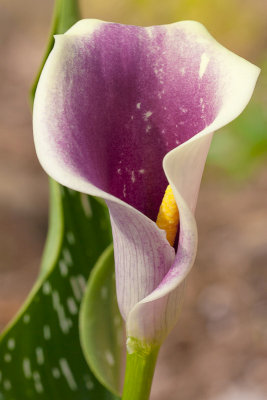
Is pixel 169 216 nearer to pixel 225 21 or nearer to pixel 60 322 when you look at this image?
pixel 60 322

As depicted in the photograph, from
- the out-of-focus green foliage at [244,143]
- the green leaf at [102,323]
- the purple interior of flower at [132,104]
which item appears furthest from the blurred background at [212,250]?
the purple interior of flower at [132,104]

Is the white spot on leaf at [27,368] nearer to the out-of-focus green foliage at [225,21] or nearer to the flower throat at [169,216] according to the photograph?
the flower throat at [169,216]

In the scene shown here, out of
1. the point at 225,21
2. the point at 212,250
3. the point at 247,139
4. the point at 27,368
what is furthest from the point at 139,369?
the point at 225,21

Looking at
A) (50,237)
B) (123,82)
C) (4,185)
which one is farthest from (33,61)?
(123,82)

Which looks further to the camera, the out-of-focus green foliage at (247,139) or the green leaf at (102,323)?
the out-of-focus green foliage at (247,139)

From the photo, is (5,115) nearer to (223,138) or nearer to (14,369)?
(223,138)

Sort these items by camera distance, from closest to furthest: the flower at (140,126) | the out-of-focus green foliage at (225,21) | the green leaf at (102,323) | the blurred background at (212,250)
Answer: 1. the flower at (140,126)
2. the green leaf at (102,323)
3. the blurred background at (212,250)
4. the out-of-focus green foliage at (225,21)

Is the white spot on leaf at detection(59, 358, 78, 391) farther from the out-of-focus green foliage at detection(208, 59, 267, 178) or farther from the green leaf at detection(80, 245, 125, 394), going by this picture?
the out-of-focus green foliage at detection(208, 59, 267, 178)
